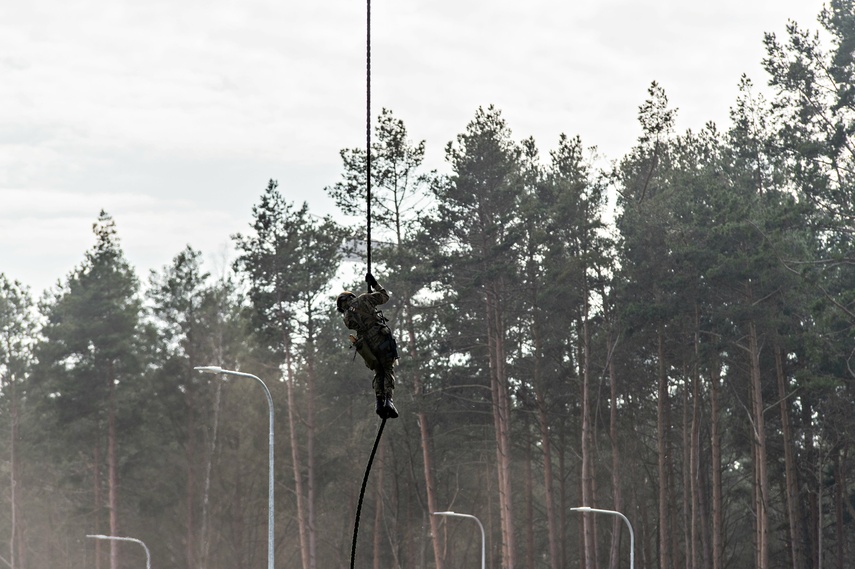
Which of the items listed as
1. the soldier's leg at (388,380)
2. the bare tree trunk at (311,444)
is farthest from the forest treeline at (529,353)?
the soldier's leg at (388,380)

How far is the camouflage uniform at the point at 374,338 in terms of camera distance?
23.6ft

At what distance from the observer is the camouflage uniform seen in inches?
283

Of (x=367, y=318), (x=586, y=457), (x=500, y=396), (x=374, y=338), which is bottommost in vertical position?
(x=586, y=457)

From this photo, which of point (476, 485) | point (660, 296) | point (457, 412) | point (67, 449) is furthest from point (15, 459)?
point (660, 296)

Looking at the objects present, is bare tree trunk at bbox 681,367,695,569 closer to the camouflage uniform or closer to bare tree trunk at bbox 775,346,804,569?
bare tree trunk at bbox 775,346,804,569

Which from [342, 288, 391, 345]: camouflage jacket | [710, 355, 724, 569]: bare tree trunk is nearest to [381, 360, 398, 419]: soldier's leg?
[342, 288, 391, 345]: camouflage jacket

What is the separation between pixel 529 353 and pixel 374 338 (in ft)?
127

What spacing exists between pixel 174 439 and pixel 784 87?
113ft

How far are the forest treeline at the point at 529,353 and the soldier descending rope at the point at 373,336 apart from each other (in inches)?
1139

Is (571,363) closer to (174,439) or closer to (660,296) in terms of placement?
(660,296)

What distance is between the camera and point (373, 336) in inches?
283

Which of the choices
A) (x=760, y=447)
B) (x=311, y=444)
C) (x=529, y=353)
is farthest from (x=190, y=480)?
(x=760, y=447)

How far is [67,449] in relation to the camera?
5762 centimetres

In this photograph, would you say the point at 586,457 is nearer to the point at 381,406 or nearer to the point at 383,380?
the point at 383,380
